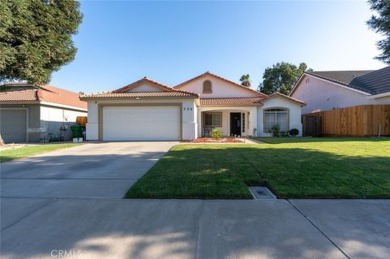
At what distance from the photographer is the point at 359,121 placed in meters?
17.9

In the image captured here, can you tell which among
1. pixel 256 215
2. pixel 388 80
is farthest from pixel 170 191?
pixel 388 80

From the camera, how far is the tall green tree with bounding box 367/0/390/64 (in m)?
7.39

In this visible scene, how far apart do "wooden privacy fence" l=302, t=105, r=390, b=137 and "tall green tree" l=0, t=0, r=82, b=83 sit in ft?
61.0

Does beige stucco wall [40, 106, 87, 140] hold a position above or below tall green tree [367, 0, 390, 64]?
below

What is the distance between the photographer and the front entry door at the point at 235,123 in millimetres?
23656

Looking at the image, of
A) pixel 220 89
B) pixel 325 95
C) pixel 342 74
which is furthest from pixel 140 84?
pixel 342 74

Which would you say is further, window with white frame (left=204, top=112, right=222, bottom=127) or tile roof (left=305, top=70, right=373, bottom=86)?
tile roof (left=305, top=70, right=373, bottom=86)

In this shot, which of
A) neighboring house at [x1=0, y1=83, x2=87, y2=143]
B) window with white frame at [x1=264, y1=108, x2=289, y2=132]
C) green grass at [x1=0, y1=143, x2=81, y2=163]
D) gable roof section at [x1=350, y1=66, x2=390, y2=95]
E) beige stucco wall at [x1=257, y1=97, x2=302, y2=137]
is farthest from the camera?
window with white frame at [x1=264, y1=108, x2=289, y2=132]

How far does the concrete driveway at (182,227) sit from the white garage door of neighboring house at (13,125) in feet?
52.0

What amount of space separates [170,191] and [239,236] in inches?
82.2

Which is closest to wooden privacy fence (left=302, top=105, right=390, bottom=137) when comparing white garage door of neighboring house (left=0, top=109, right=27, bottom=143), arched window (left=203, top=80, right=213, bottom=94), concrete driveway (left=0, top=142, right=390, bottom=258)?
arched window (left=203, top=80, right=213, bottom=94)

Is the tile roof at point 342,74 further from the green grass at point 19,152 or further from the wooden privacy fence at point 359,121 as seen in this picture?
the green grass at point 19,152

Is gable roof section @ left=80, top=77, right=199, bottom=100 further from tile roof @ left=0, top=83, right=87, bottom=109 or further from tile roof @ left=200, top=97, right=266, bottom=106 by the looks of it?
tile roof @ left=200, top=97, right=266, bottom=106

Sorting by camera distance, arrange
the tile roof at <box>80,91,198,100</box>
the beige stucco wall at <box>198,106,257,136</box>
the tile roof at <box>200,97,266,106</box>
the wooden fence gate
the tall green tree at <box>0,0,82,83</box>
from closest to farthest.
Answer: the tall green tree at <box>0,0,82,83</box> < the tile roof at <box>80,91,198,100</box> < the tile roof at <box>200,97,266,106</box> < the beige stucco wall at <box>198,106,257,136</box> < the wooden fence gate
